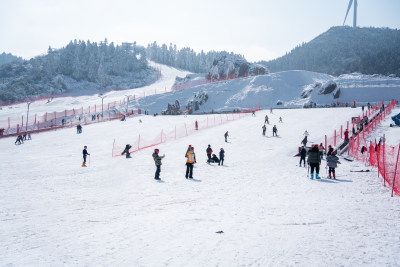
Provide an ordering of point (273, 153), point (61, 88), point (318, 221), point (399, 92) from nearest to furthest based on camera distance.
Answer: point (318, 221) < point (273, 153) < point (399, 92) < point (61, 88)

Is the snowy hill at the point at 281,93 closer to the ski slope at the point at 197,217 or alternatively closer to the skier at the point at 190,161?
the ski slope at the point at 197,217

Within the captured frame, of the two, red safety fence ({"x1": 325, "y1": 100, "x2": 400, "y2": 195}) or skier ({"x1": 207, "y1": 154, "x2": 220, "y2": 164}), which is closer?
red safety fence ({"x1": 325, "y1": 100, "x2": 400, "y2": 195})

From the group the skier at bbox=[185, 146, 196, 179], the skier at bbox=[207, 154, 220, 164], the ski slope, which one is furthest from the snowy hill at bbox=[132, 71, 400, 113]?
the skier at bbox=[185, 146, 196, 179]

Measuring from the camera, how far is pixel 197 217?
25.2 ft

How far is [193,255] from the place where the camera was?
17.9 feet

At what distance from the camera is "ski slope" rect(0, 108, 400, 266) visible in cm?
539

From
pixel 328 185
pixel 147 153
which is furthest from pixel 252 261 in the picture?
pixel 147 153

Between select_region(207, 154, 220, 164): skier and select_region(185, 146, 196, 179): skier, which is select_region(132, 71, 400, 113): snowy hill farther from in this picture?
select_region(185, 146, 196, 179): skier

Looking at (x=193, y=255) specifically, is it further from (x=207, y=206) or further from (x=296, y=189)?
(x=296, y=189)

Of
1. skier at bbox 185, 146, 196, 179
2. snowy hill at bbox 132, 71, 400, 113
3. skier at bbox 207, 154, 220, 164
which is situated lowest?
skier at bbox 207, 154, 220, 164

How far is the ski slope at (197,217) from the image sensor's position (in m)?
5.39

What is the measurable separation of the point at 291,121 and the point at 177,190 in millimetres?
29235

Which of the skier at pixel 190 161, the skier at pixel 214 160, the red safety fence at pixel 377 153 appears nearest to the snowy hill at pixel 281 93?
the red safety fence at pixel 377 153

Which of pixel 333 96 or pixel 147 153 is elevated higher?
pixel 333 96
